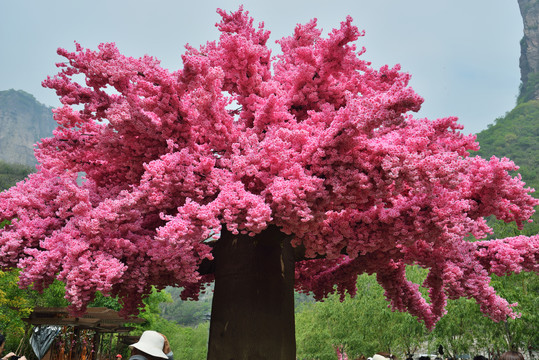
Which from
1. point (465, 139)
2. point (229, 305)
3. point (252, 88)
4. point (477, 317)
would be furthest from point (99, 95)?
point (477, 317)

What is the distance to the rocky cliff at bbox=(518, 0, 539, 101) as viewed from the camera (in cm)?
8425

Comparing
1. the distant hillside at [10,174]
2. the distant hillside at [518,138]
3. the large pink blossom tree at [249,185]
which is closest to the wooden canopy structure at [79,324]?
the large pink blossom tree at [249,185]

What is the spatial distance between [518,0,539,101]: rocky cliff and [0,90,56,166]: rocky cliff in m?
128

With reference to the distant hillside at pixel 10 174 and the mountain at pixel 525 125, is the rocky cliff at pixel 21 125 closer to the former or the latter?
the distant hillside at pixel 10 174

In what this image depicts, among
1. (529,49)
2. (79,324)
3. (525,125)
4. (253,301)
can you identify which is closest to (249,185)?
(253,301)

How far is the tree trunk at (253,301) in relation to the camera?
6023 millimetres

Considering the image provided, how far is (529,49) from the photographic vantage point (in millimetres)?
90938

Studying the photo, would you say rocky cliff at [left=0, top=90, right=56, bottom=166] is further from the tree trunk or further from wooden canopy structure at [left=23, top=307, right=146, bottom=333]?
the tree trunk

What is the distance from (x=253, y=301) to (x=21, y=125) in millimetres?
172985

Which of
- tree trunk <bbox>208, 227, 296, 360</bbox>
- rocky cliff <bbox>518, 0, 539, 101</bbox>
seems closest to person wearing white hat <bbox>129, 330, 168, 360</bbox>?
tree trunk <bbox>208, 227, 296, 360</bbox>

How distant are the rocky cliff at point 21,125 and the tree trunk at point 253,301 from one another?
488ft

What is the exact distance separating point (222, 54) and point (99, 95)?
67.6 inches

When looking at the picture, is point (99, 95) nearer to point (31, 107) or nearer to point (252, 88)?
point (252, 88)

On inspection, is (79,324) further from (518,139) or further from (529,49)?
(529,49)
